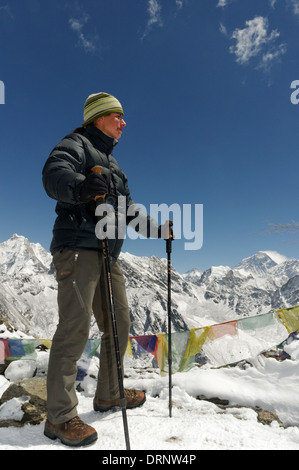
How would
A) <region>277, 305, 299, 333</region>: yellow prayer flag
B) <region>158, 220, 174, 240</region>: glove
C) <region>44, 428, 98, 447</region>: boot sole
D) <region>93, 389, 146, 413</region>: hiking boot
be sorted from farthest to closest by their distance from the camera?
<region>277, 305, 299, 333</region>: yellow prayer flag
<region>158, 220, 174, 240</region>: glove
<region>93, 389, 146, 413</region>: hiking boot
<region>44, 428, 98, 447</region>: boot sole

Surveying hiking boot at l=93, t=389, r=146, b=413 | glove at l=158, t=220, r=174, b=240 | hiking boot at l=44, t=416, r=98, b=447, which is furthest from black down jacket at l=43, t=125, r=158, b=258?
hiking boot at l=93, t=389, r=146, b=413

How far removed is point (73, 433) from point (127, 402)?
1.16 m

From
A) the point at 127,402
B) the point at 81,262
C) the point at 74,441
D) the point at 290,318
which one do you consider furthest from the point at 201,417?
the point at 290,318

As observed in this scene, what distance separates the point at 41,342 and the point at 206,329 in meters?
4.63

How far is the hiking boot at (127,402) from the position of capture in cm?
342

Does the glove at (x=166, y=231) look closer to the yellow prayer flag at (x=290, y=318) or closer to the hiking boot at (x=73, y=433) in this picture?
the hiking boot at (x=73, y=433)

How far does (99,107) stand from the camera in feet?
11.5

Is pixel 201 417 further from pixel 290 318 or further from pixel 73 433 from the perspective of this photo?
pixel 290 318

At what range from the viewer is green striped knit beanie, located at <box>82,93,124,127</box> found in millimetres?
3510

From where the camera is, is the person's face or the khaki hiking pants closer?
the khaki hiking pants

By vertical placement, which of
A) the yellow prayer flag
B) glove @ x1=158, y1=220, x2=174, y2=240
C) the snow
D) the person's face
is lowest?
the snow

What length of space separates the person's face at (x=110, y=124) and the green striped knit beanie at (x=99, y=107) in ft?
0.18

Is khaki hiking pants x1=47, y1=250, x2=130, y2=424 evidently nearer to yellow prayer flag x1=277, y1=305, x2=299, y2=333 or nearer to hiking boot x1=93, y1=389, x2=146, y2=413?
hiking boot x1=93, y1=389, x2=146, y2=413
